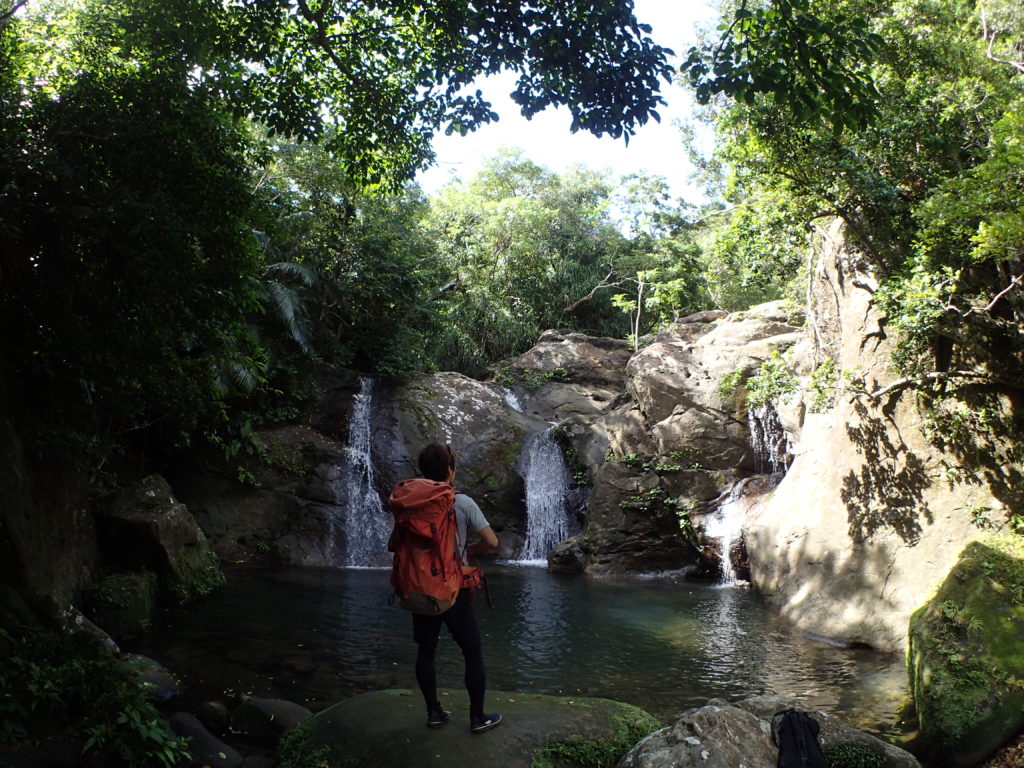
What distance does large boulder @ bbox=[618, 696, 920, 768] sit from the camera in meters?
3.50

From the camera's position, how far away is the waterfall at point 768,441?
14.8 m

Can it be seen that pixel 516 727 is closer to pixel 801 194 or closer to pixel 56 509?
pixel 56 509

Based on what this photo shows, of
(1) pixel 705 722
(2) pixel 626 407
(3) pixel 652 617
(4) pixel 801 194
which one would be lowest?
(3) pixel 652 617

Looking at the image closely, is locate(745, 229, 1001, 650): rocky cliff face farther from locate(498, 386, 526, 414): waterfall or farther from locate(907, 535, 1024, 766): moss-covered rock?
locate(498, 386, 526, 414): waterfall

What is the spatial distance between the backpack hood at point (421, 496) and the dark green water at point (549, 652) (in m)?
3.11

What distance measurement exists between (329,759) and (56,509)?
4.77 m

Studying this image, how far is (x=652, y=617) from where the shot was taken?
10133 mm

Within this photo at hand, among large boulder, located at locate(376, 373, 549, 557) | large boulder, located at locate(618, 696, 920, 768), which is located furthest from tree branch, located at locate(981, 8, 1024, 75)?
large boulder, located at locate(376, 373, 549, 557)

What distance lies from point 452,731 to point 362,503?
42.5ft

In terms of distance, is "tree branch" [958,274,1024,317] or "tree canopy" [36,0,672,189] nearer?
"tree canopy" [36,0,672,189]

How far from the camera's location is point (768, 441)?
15.1 m

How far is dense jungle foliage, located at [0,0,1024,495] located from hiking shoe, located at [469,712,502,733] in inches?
175

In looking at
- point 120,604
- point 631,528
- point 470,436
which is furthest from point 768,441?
point 120,604

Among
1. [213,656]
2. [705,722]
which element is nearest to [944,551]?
[705,722]
